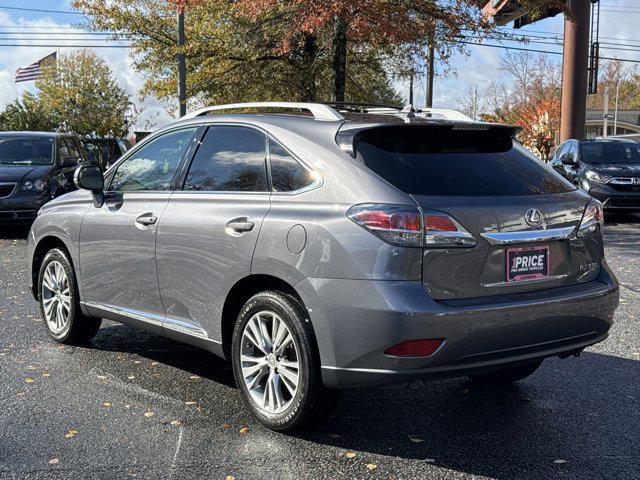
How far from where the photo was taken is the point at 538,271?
4.01 m

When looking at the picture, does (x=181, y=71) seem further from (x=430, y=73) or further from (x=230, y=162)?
(x=230, y=162)

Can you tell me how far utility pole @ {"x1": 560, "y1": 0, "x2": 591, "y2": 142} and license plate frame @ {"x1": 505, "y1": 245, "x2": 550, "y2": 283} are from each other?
2185 centimetres

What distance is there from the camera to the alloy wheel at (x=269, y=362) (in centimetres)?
412

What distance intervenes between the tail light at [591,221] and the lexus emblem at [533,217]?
36cm

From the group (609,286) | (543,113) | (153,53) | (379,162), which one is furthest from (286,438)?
(543,113)

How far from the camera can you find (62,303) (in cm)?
609

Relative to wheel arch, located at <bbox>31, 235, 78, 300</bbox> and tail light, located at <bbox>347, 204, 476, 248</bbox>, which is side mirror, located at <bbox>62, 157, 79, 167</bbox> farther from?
tail light, located at <bbox>347, 204, 476, 248</bbox>

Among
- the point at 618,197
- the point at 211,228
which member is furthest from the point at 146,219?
the point at 618,197

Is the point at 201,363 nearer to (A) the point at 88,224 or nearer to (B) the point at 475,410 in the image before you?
(A) the point at 88,224

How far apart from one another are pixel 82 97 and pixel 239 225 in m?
54.0

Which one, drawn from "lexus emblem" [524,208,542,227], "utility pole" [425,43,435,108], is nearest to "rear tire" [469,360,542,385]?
"lexus emblem" [524,208,542,227]

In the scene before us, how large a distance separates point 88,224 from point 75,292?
Answer: 604 mm

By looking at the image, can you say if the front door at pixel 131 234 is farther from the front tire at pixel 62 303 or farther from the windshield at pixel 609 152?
the windshield at pixel 609 152

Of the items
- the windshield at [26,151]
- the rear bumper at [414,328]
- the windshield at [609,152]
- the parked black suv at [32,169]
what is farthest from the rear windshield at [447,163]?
the windshield at [609,152]
